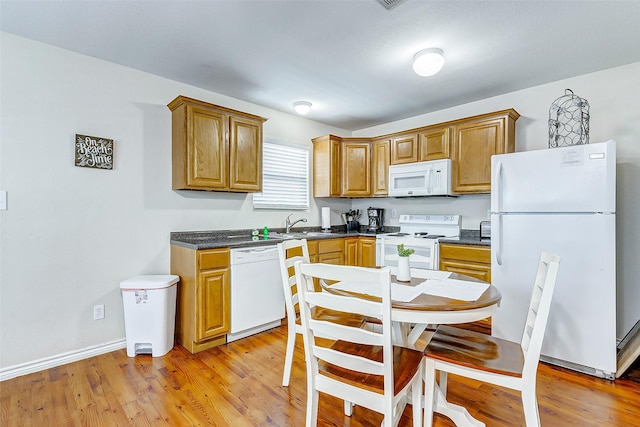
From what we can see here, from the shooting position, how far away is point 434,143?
146 inches

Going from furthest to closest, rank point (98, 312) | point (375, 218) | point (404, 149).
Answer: point (375, 218) < point (404, 149) < point (98, 312)

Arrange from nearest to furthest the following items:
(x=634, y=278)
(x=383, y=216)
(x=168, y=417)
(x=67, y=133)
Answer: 1. (x=168, y=417)
2. (x=67, y=133)
3. (x=634, y=278)
4. (x=383, y=216)

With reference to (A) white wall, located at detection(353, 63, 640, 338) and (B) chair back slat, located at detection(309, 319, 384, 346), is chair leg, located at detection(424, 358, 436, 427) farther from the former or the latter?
(A) white wall, located at detection(353, 63, 640, 338)

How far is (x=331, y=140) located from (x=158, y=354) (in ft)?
10.4

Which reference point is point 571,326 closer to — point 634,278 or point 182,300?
point 634,278

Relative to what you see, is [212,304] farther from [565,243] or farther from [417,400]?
[565,243]

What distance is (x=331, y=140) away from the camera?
14.0ft

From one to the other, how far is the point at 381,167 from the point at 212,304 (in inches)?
110

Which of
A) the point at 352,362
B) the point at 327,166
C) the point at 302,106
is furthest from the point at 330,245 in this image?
the point at 352,362

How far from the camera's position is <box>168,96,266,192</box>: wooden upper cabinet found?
2.88 m

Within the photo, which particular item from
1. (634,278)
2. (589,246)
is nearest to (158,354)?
(589,246)

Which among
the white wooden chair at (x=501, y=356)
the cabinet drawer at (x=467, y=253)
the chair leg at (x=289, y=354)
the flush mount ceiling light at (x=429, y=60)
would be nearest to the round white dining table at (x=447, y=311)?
the white wooden chair at (x=501, y=356)

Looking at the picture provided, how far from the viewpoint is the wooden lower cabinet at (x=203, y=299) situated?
264 cm

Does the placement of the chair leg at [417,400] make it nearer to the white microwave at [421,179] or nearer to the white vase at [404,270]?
the white vase at [404,270]
